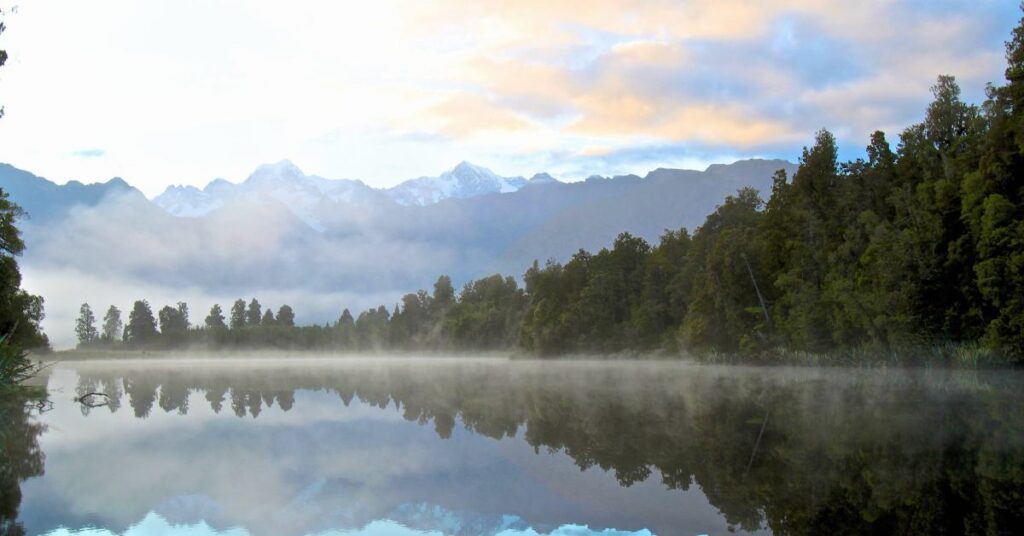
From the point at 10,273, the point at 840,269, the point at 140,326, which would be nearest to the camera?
the point at 10,273

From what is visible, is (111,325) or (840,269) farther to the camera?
(111,325)

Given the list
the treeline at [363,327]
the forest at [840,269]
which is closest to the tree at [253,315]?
Answer: the treeline at [363,327]

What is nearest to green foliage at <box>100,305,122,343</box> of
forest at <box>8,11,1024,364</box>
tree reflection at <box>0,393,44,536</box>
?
forest at <box>8,11,1024,364</box>

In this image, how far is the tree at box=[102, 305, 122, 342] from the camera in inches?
6599

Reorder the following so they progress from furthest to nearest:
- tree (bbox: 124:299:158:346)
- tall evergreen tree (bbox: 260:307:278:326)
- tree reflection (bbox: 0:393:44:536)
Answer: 1. tall evergreen tree (bbox: 260:307:278:326)
2. tree (bbox: 124:299:158:346)
3. tree reflection (bbox: 0:393:44:536)

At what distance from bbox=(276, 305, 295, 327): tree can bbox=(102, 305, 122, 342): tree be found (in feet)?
101

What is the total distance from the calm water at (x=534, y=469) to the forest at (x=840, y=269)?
655 inches

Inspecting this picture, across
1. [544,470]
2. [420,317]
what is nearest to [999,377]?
[544,470]

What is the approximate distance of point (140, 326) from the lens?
15538cm

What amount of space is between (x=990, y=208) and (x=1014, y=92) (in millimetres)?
5554

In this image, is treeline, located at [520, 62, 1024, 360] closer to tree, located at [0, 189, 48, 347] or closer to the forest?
the forest

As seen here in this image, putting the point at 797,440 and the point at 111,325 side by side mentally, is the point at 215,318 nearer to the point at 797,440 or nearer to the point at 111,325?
the point at 111,325

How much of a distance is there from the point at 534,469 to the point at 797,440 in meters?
4.84

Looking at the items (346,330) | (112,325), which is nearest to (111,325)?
(112,325)
